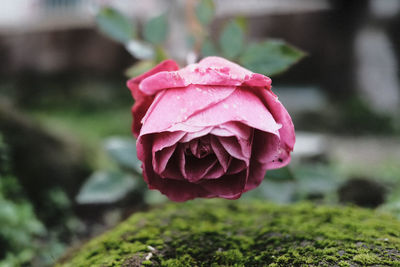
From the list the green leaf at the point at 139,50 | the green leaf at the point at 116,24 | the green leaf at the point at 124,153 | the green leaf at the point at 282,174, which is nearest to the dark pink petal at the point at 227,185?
the green leaf at the point at 282,174

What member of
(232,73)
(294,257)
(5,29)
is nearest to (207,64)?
(232,73)

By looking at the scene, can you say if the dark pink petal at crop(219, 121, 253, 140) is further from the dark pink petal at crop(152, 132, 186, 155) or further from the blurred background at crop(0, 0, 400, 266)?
the blurred background at crop(0, 0, 400, 266)

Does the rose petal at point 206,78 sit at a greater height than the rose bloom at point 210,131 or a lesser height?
greater

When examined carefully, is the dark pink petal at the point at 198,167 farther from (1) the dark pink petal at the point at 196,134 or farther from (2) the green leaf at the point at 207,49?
(2) the green leaf at the point at 207,49

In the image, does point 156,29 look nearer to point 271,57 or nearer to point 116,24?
point 116,24

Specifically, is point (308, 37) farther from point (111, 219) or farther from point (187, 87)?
point (187, 87)
